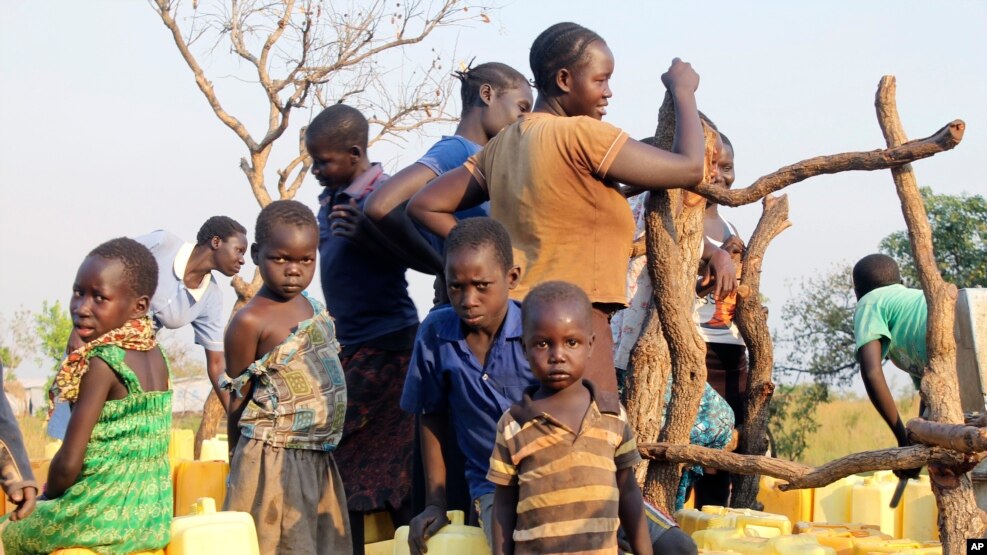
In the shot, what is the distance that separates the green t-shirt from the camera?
5734mm

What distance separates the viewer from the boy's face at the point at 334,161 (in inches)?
178

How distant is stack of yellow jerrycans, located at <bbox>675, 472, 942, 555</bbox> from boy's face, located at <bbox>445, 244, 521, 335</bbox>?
1.22 metres

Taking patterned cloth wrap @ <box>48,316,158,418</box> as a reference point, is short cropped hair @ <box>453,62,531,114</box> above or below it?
above

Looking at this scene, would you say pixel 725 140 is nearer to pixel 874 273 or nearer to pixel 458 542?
pixel 874 273

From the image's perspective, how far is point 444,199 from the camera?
3.85 m

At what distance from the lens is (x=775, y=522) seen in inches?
180

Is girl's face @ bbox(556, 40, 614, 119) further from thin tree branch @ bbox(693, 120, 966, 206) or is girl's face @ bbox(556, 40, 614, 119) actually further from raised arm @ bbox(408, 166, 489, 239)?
thin tree branch @ bbox(693, 120, 966, 206)

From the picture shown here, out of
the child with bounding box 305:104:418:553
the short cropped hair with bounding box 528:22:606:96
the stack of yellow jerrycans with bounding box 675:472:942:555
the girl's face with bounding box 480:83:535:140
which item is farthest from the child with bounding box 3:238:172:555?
the stack of yellow jerrycans with bounding box 675:472:942:555

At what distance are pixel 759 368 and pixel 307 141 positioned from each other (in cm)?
241

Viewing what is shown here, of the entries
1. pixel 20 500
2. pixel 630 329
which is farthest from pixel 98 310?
pixel 630 329

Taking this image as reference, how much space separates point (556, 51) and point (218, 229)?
341 centimetres

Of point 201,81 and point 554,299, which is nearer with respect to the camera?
point 554,299

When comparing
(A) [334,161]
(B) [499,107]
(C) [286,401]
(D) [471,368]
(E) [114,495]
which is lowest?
(E) [114,495]

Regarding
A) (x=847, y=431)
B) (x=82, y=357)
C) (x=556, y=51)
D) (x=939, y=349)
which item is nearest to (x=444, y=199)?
(x=556, y=51)
